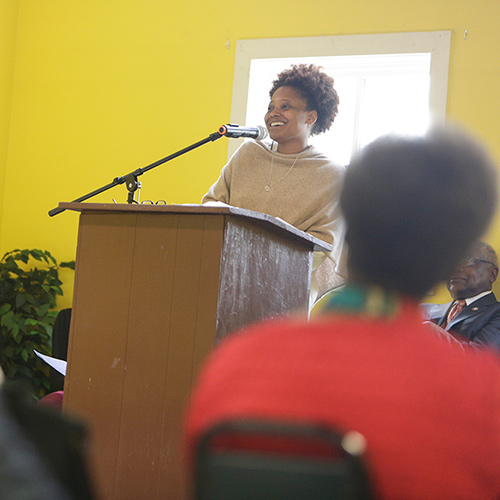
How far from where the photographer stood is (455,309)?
3748mm

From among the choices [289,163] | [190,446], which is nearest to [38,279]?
[289,163]

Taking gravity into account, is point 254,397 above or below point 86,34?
below

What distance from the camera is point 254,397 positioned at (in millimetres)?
652

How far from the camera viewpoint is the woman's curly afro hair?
11.0 feet

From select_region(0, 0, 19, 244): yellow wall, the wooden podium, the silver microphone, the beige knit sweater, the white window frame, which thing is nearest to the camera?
the wooden podium

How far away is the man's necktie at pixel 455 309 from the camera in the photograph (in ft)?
12.2

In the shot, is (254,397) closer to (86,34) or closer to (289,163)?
(289,163)

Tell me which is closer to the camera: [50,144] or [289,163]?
[289,163]

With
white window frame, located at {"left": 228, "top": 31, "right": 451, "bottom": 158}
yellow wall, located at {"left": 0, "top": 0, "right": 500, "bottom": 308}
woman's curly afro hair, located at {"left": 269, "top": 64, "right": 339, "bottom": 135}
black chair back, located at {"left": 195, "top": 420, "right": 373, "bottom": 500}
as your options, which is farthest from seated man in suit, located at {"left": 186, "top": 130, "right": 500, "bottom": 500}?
yellow wall, located at {"left": 0, "top": 0, "right": 500, "bottom": 308}

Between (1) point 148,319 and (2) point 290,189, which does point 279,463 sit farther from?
(2) point 290,189

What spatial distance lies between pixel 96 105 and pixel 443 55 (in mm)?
2460

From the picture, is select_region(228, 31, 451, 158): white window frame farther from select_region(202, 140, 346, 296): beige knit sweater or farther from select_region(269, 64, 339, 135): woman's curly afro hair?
select_region(202, 140, 346, 296): beige knit sweater

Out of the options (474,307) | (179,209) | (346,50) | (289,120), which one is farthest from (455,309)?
(179,209)

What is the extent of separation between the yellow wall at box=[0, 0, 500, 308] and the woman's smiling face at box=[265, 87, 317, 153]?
Answer: 1467mm
